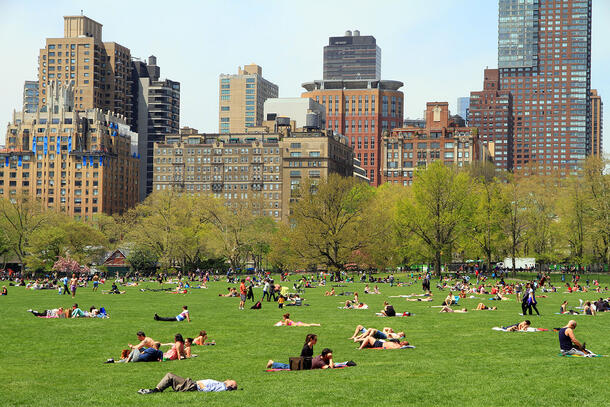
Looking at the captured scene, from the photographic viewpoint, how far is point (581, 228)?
317 ft

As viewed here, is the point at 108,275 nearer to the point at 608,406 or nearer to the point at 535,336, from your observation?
the point at 535,336

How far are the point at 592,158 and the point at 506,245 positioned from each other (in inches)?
653

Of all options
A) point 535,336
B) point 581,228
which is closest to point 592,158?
point 581,228

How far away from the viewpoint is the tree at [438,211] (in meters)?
97.9

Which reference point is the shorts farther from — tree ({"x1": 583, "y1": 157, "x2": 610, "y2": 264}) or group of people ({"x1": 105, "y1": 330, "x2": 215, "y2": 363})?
tree ({"x1": 583, "y1": 157, "x2": 610, "y2": 264})

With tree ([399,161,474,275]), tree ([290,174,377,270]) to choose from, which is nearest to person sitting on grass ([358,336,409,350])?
tree ([290,174,377,270])

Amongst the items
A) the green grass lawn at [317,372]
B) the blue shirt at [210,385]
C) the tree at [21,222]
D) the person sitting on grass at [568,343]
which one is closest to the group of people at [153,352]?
the green grass lawn at [317,372]

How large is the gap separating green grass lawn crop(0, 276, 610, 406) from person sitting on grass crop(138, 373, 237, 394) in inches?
10.4

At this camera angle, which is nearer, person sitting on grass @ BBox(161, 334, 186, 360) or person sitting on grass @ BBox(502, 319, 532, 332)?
person sitting on grass @ BBox(161, 334, 186, 360)

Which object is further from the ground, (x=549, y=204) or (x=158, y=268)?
(x=549, y=204)

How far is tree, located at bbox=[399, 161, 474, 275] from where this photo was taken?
97938 millimetres

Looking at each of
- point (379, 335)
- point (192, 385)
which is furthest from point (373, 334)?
point (192, 385)

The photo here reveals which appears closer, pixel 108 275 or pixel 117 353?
pixel 117 353

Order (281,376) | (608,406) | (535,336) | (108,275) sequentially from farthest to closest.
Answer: (108,275), (535,336), (281,376), (608,406)
